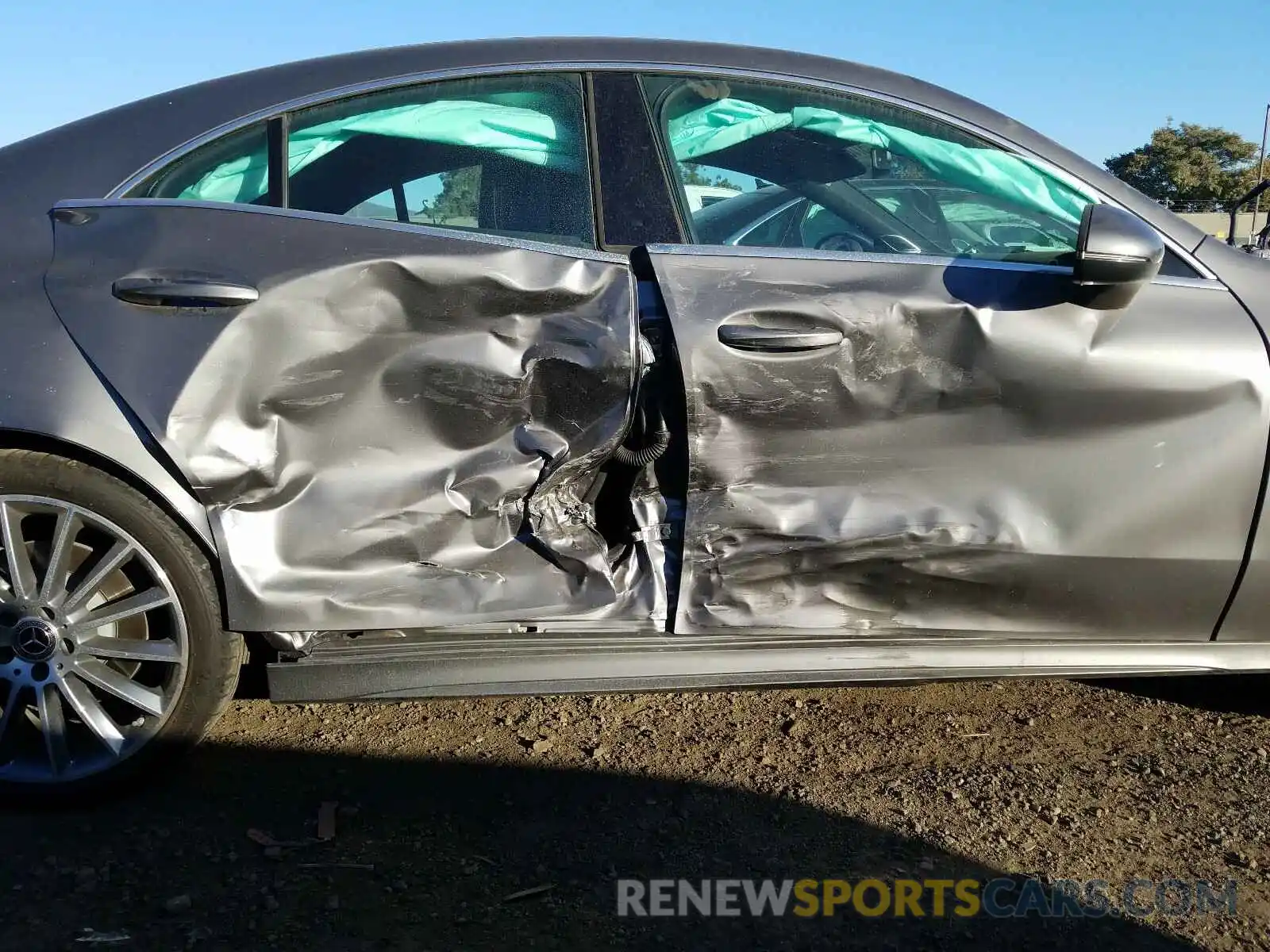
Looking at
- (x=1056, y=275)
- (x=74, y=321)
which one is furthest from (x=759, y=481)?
(x=74, y=321)

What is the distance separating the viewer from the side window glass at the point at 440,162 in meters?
2.50

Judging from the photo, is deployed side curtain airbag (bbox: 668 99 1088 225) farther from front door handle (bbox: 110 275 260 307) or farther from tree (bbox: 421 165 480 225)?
front door handle (bbox: 110 275 260 307)

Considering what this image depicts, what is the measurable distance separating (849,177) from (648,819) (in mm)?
1687

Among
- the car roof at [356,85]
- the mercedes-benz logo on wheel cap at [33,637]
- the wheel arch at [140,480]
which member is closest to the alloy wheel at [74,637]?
the mercedes-benz logo on wheel cap at [33,637]

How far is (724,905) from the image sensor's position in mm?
2154

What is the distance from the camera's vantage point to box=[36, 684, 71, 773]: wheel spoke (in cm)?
243

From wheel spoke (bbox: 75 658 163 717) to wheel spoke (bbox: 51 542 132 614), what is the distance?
0.14 meters

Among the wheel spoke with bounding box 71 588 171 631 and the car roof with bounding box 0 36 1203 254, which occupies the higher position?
the car roof with bounding box 0 36 1203 254

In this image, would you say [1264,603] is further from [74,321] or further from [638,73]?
[74,321]

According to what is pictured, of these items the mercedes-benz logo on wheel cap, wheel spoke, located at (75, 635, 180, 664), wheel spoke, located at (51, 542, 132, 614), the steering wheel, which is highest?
the steering wheel

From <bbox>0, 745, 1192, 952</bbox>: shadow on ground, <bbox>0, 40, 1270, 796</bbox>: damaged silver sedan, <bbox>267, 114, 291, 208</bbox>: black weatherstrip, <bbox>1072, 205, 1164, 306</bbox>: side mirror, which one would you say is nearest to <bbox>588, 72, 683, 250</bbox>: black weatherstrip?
<bbox>0, 40, 1270, 796</bbox>: damaged silver sedan

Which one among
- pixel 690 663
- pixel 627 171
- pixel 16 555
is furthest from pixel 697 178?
pixel 16 555

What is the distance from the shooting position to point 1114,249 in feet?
7.70
